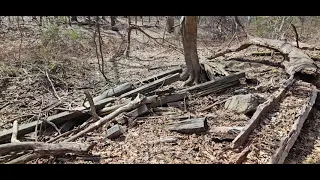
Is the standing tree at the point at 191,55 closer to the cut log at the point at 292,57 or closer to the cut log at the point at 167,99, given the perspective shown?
the cut log at the point at 167,99

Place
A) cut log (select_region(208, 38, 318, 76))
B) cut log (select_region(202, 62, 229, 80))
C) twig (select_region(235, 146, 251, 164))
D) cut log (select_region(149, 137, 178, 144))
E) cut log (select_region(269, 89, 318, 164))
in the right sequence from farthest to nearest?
cut log (select_region(202, 62, 229, 80)) < cut log (select_region(208, 38, 318, 76)) < cut log (select_region(149, 137, 178, 144)) < twig (select_region(235, 146, 251, 164)) < cut log (select_region(269, 89, 318, 164))

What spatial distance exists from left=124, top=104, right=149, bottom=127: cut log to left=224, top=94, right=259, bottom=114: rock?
4.47ft

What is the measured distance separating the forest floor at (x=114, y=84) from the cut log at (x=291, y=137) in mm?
151

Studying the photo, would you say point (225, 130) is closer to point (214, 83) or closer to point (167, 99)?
point (167, 99)

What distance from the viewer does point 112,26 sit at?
14.2m

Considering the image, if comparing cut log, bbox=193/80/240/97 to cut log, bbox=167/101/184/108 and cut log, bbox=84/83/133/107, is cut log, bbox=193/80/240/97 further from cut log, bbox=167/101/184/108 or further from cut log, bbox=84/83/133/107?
cut log, bbox=84/83/133/107

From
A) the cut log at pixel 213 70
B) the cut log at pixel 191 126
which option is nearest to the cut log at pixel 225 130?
the cut log at pixel 191 126

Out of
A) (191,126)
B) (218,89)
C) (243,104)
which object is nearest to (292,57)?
(218,89)

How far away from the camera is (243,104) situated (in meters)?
4.85

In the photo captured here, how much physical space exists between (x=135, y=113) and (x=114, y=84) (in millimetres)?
2385

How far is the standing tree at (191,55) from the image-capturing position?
20.7 ft

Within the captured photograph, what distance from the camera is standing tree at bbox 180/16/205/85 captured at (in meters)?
6.31

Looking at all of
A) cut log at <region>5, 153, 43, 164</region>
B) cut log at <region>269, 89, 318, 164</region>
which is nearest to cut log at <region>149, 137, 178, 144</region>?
cut log at <region>269, 89, 318, 164</region>
